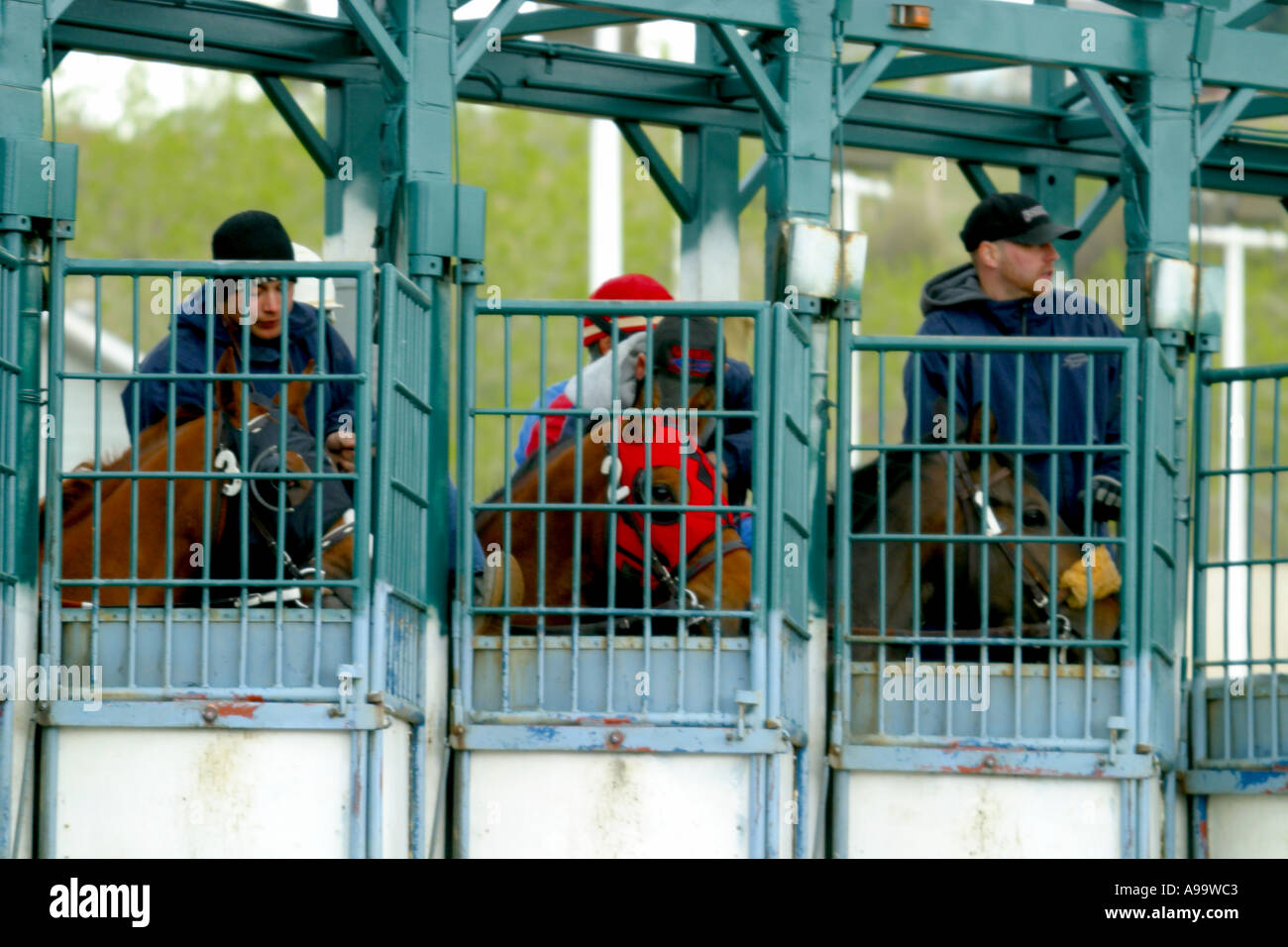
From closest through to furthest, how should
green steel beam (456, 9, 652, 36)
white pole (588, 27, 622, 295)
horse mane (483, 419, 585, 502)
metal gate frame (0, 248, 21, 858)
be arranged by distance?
metal gate frame (0, 248, 21, 858)
horse mane (483, 419, 585, 502)
green steel beam (456, 9, 652, 36)
white pole (588, 27, 622, 295)

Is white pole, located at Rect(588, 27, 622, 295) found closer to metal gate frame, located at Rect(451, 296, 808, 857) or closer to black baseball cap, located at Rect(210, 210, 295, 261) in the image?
black baseball cap, located at Rect(210, 210, 295, 261)

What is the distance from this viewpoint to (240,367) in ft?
27.3

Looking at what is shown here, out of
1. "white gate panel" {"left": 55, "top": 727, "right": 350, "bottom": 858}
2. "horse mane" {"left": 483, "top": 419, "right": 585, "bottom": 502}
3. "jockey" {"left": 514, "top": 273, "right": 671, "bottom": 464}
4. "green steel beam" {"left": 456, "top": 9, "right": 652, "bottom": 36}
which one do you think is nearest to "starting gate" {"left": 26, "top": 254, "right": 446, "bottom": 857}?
"white gate panel" {"left": 55, "top": 727, "right": 350, "bottom": 858}

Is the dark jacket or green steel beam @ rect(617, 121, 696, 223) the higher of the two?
green steel beam @ rect(617, 121, 696, 223)

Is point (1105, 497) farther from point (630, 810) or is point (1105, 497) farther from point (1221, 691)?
point (630, 810)

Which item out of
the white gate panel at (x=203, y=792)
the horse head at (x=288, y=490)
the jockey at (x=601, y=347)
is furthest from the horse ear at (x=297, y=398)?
the white gate panel at (x=203, y=792)

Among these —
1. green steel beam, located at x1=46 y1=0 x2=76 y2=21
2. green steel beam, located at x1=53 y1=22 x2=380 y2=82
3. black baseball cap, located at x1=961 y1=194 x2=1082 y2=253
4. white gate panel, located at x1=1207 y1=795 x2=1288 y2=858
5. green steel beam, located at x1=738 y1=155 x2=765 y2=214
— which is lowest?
white gate panel, located at x1=1207 y1=795 x2=1288 y2=858

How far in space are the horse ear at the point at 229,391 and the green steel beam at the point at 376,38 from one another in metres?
1.23

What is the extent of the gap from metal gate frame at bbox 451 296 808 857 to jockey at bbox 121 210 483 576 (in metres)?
0.34

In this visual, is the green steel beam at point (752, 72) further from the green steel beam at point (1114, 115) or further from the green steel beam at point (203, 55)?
the green steel beam at point (203, 55)

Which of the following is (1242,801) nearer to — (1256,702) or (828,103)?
(1256,702)

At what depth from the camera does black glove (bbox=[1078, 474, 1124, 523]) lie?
9094 millimetres

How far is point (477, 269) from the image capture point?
344 inches
